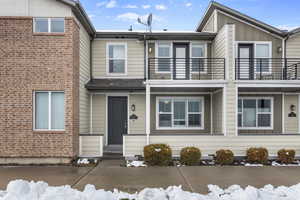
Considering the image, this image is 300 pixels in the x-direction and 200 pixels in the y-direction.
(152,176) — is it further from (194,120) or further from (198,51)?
(198,51)

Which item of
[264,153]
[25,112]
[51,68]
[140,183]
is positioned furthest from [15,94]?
[264,153]

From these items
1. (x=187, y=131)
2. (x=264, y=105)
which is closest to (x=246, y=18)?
(x=264, y=105)

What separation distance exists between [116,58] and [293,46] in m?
9.17

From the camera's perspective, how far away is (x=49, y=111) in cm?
1145

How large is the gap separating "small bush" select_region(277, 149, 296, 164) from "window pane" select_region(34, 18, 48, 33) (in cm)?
1091

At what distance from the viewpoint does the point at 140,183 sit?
818 cm

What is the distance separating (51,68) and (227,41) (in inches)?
293

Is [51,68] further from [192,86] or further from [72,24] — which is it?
[192,86]

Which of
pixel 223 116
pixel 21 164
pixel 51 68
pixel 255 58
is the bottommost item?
pixel 21 164

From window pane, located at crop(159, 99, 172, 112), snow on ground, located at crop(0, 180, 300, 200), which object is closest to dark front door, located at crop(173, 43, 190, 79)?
window pane, located at crop(159, 99, 172, 112)

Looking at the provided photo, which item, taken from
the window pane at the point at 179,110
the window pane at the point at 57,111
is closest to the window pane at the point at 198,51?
the window pane at the point at 179,110

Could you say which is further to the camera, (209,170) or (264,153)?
(264,153)

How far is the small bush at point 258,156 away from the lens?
464 inches

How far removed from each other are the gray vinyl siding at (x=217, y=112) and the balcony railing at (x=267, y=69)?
1.72 m
